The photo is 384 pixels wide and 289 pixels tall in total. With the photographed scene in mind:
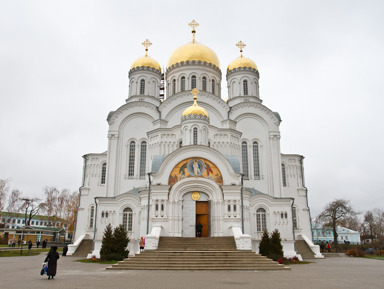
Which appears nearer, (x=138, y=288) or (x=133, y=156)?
(x=138, y=288)

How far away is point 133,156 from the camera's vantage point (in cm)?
2725

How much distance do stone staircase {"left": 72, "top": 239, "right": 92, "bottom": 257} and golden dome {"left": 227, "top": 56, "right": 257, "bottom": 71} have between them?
18.9m

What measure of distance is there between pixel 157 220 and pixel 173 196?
167 cm

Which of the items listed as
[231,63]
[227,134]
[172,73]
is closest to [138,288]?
[227,134]

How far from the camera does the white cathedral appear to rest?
68.1 feet

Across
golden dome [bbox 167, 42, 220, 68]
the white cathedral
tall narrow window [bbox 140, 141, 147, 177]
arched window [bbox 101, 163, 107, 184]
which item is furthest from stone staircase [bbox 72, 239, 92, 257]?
golden dome [bbox 167, 42, 220, 68]

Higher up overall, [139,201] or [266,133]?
[266,133]

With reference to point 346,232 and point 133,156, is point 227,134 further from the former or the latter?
point 346,232

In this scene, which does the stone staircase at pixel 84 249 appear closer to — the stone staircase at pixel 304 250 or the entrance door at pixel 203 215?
the entrance door at pixel 203 215

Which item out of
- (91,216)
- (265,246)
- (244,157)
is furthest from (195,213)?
(91,216)

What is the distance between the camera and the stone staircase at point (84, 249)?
2400cm

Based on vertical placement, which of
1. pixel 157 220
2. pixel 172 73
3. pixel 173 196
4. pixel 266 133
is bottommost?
pixel 157 220

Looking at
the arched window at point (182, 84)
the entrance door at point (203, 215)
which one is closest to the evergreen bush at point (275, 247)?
the entrance door at point (203, 215)

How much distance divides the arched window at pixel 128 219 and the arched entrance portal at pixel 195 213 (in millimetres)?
5117
